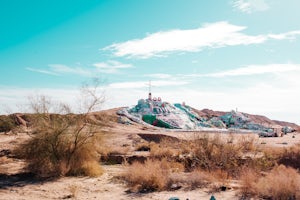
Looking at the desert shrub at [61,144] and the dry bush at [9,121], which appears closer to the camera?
the desert shrub at [61,144]

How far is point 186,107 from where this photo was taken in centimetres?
7275

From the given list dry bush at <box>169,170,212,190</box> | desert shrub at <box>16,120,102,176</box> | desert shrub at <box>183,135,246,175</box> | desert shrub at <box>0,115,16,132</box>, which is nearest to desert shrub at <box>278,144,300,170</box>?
desert shrub at <box>183,135,246,175</box>

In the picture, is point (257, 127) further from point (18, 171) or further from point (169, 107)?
point (18, 171)

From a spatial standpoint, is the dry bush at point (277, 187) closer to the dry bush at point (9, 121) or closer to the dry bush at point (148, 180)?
the dry bush at point (148, 180)

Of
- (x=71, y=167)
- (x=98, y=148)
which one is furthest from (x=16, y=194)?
(x=98, y=148)

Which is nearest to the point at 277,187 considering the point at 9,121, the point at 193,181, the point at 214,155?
the point at 193,181

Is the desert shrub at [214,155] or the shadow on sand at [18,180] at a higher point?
the desert shrub at [214,155]

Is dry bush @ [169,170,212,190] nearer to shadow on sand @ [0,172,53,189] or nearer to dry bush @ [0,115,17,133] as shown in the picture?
shadow on sand @ [0,172,53,189]

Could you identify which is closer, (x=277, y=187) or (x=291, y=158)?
(x=277, y=187)

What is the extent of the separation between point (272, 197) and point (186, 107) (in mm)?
62231

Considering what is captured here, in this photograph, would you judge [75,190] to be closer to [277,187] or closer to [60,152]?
[60,152]

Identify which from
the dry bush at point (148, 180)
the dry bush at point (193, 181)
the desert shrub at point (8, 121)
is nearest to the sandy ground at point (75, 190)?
the dry bush at point (148, 180)

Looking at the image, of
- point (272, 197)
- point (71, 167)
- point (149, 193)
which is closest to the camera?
point (272, 197)

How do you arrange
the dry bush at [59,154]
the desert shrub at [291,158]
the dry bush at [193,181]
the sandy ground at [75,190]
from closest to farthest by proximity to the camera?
1. the sandy ground at [75,190]
2. the dry bush at [193,181]
3. the dry bush at [59,154]
4. the desert shrub at [291,158]
